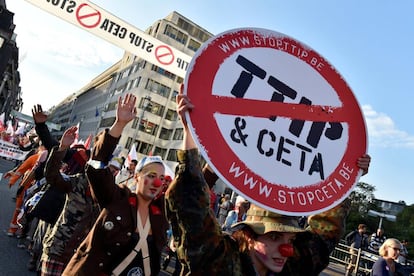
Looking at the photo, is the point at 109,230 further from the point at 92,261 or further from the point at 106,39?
the point at 106,39

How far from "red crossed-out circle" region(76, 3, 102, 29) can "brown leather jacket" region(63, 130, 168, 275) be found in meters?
3.69

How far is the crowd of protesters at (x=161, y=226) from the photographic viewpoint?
4.64ft

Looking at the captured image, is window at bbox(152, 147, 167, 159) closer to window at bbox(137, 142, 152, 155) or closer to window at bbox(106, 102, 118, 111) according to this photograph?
window at bbox(137, 142, 152, 155)

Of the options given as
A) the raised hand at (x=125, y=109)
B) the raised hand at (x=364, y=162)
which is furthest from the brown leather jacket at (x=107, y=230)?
the raised hand at (x=364, y=162)

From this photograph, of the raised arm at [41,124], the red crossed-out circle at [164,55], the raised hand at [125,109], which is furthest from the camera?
the red crossed-out circle at [164,55]

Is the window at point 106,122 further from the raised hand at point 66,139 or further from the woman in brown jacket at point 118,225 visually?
the woman in brown jacket at point 118,225

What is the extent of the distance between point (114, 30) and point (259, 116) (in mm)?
4849

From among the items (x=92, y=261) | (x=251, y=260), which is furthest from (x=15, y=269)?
(x=251, y=260)

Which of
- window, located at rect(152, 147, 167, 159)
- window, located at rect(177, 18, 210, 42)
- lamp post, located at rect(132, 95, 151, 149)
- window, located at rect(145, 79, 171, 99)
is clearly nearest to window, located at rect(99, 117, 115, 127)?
lamp post, located at rect(132, 95, 151, 149)

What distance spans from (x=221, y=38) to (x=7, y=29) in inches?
1893

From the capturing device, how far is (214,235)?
1433mm

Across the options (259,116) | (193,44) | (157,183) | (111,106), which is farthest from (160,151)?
(259,116)

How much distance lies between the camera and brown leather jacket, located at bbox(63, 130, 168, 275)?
2363 mm

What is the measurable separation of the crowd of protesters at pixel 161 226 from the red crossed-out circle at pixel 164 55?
295 cm
